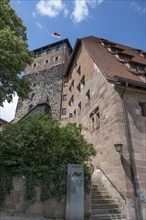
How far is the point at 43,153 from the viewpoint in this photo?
6516 millimetres

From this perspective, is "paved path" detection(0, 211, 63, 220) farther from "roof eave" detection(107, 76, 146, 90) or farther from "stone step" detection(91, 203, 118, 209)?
"roof eave" detection(107, 76, 146, 90)

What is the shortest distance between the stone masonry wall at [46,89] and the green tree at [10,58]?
18938mm

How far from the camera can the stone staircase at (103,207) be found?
6243mm

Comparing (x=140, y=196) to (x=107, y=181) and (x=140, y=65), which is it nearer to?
(x=107, y=181)

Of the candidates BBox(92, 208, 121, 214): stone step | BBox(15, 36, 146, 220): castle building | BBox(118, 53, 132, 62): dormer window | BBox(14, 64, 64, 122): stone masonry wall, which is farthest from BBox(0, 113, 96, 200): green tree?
BBox(14, 64, 64, 122): stone masonry wall

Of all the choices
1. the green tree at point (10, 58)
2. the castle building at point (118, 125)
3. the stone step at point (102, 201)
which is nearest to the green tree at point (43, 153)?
the stone step at point (102, 201)

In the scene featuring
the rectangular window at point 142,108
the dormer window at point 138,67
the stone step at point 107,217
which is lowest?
the stone step at point 107,217

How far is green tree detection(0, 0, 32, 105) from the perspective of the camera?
7500 mm

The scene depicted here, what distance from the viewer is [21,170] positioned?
5.94 m

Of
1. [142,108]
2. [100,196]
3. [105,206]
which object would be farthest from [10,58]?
[105,206]

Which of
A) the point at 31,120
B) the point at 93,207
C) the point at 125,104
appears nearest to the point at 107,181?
the point at 93,207

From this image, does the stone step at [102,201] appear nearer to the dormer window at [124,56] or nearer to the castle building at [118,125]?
the castle building at [118,125]

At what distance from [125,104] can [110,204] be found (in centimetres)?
485

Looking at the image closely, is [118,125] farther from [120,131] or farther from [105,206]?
[105,206]
